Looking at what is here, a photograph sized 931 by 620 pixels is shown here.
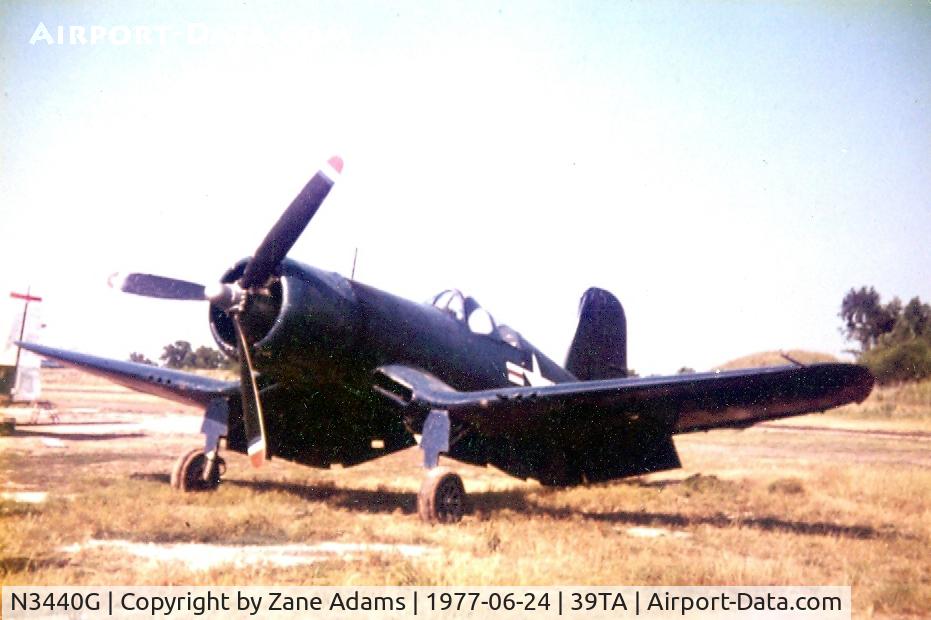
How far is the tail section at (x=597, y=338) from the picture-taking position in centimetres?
1217

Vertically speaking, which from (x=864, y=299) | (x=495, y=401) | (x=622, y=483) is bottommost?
(x=622, y=483)

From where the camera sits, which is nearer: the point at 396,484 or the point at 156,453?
the point at 396,484

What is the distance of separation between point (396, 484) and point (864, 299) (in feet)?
168

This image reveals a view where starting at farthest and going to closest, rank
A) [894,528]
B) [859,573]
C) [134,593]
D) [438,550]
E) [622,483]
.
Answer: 1. [622,483]
2. [894,528]
3. [438,550]
4. [859,573]
5. [134,593]

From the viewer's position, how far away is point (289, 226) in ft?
23.1

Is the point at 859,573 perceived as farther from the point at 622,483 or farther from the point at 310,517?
the point at 622,483

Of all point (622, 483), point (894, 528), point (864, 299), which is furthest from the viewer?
point (864, 299)

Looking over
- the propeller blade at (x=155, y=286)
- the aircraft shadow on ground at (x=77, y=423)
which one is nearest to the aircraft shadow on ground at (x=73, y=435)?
the aircraft shadow on ground at (x=77, y=423)

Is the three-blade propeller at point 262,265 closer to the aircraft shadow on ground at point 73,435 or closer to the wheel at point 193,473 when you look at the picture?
the wheel at point 193,473

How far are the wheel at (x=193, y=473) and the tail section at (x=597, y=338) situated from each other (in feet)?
18.6

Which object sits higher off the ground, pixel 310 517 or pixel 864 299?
pixel 864 299

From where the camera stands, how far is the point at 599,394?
7719 mm

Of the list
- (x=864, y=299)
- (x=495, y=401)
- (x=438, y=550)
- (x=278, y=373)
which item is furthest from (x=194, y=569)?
(x=864, y=299)

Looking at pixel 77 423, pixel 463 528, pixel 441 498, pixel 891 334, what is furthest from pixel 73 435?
pixel 891 334
